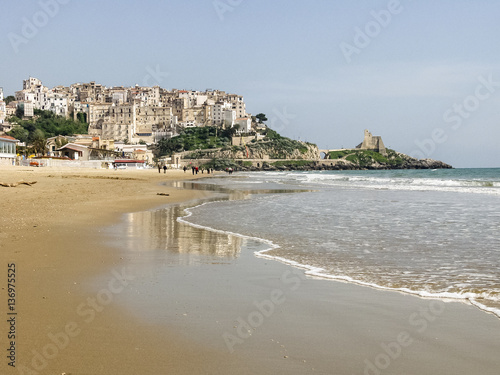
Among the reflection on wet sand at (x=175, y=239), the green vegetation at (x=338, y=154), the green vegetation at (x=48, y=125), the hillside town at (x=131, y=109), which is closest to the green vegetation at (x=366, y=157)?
the green vegetation at (x=338, y=154)

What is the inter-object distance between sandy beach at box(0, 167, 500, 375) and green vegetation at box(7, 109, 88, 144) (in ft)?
408

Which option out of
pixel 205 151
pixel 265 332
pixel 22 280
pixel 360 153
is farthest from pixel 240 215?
pixel 360 153

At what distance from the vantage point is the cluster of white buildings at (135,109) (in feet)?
493

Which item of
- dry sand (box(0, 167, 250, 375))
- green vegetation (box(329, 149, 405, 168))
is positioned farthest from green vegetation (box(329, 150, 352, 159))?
dry sand (box(0, 167, 250, 375))

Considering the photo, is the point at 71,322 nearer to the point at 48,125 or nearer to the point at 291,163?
the point at 48,125

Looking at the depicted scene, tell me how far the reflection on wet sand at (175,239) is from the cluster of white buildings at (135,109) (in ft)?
451

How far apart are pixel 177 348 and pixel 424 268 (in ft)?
15.7

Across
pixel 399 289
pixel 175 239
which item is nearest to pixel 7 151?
pixel 175 239

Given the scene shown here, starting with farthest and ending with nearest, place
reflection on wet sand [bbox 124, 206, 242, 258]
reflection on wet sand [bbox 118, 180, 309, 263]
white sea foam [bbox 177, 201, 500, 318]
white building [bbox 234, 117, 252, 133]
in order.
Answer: white building [bbox 234, 117, 252, 133] < reflection on wet sand [bbox 124, 206, 242, 258] < reflection on wet sand [bbox 118, 180, 309, 263] < white sea foam [bbox 177, 201, 500, 318]

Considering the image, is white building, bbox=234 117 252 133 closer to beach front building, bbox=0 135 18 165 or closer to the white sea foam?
beach front building, bbox=0 135 18 165

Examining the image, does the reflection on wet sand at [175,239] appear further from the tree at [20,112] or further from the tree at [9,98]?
the tree at [9,98]

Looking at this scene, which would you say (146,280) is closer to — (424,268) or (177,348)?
(177,348)

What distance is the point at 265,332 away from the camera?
14.1 ft

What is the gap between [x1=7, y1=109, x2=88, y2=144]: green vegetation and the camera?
127 metres
